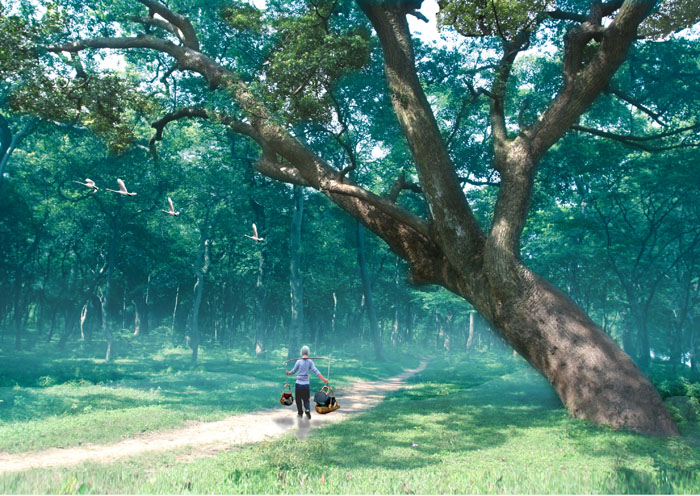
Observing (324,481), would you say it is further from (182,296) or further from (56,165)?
(182,296)

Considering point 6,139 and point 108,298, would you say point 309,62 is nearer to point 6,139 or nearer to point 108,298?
point 6,139

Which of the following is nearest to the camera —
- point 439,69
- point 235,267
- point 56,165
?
point 439,69

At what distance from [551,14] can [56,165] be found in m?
27.5

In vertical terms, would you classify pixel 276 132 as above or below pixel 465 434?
above

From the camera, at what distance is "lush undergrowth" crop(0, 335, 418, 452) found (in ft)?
35.1

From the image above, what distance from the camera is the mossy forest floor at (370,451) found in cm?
616

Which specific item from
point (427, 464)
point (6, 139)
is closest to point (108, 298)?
point (6, 139)

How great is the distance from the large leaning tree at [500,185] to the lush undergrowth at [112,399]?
701cm

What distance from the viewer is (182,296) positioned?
165 ft

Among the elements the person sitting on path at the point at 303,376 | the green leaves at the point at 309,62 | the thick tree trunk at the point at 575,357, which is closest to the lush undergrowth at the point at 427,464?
the thick tree trunk at the point at 575,357

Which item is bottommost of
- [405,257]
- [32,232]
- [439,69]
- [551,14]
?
[405,257]

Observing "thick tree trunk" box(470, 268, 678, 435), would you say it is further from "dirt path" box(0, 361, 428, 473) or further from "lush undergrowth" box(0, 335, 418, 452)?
"lush undergrowth" box(0, 335, 418, 452)

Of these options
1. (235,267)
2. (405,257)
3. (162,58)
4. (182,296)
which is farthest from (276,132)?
(182,296)

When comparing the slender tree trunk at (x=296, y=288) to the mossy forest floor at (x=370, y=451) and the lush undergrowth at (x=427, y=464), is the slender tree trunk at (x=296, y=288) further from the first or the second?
the lush undergrowth at (x=427, y=464)
